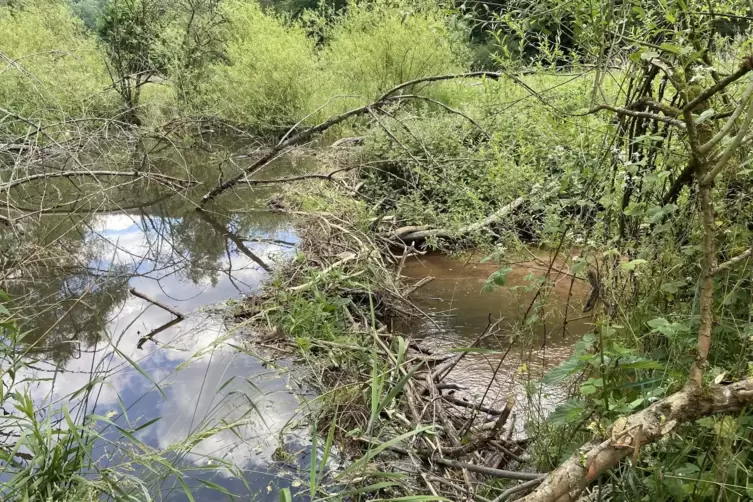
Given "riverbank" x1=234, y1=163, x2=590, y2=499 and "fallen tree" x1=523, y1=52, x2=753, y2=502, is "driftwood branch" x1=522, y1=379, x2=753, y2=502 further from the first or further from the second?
"riverbank" x1=234, y1=163, x2=590, y2=499

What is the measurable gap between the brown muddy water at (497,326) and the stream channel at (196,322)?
2cm

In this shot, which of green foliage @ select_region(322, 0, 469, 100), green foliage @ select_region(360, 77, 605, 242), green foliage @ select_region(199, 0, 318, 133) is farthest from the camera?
green foliage @ select_region(199, 0, 318, 133)

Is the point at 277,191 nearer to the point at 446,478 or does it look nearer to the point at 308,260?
the point at 308,260

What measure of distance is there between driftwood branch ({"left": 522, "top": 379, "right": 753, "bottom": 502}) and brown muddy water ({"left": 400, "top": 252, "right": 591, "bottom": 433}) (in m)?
1.03

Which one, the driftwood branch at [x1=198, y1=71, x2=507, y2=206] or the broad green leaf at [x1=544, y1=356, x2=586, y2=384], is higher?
the driftwood branch at [x1=198, y1=71, x2=507, y2=206]

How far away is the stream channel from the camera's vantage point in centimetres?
288

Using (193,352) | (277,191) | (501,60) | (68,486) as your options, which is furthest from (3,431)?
(277,191)

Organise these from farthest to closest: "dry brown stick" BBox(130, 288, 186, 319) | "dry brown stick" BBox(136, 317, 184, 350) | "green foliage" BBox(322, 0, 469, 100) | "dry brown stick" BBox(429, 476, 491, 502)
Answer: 1. "green foliage" BBox(322, 0, 469, 100)
2. "dry brown stick" BBox(130, 288, 186, 319)
3. "dry brown stick" BBox(136, 317, 184, 350)
4. "dry brown stick" BBox(429, 476, 491, 502)

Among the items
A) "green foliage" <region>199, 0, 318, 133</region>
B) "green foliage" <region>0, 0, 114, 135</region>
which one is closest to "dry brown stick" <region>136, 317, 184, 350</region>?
"green foliage" <region>0, 0, 114, 135</region>

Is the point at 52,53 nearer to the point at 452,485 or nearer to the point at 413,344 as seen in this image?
the point at 413,344

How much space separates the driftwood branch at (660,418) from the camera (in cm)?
137

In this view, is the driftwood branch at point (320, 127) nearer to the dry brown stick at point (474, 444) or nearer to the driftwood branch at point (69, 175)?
the driftwood branch at point (69, 175)

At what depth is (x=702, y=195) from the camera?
146 cm

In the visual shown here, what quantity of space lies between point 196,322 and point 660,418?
12.0 feet
